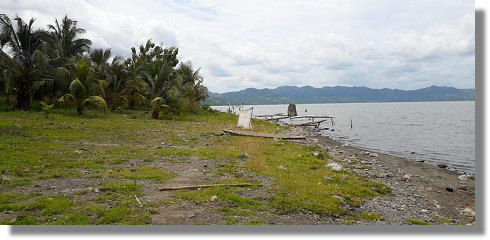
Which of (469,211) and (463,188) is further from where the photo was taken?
(463,188)

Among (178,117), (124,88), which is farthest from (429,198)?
(124,88)

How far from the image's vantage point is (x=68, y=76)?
85.4 feet

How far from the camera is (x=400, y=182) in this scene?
11.2 metres

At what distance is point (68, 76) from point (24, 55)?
11.0 ft

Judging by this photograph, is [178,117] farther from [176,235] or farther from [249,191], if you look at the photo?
[176,235]

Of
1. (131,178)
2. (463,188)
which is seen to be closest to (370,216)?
(131,178)

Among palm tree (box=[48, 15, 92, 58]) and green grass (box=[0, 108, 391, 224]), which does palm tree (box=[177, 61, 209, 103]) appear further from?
green grass (box=[0, 108, 391, 224])

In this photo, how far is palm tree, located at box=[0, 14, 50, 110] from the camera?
24109 mm

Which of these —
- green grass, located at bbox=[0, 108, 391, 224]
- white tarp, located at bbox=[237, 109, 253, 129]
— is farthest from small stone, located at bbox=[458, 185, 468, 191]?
white tarp, located at bbox=[237, 109, 253, 129]

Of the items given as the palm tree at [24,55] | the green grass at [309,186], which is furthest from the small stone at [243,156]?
the palm tree at [24,55]

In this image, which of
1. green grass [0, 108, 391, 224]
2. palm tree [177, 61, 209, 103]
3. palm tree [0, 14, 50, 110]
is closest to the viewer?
green grass [0, 108, 391, 224]

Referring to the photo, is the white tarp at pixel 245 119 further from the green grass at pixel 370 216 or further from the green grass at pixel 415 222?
the green grass at pixel 415 222

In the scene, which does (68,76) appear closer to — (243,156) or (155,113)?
(155,113)

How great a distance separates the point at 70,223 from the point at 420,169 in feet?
48.4
